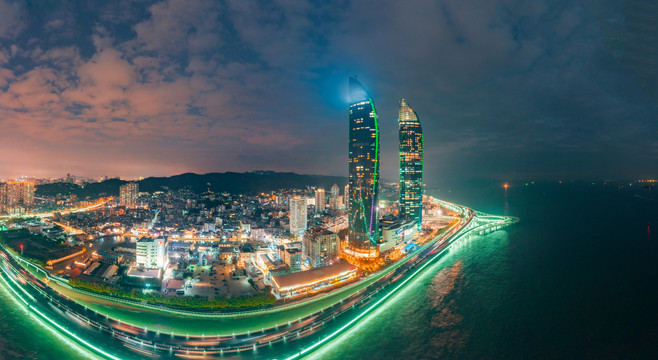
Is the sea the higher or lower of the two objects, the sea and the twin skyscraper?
the lower

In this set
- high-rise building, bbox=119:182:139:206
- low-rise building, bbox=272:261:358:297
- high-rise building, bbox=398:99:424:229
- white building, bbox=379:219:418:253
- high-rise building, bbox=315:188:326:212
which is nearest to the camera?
low-rise building, bbox=272:261:358:297

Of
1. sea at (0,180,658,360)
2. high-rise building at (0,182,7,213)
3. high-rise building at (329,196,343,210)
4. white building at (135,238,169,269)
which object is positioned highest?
high-rise building at (0,182,7,213)

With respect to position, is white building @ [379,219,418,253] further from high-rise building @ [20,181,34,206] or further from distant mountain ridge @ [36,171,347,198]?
high-rise building @ [20,181,34,206]

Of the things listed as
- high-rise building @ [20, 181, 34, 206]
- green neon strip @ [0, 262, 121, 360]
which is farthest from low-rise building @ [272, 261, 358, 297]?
high-rise building @ [20, 181, 34, 206]

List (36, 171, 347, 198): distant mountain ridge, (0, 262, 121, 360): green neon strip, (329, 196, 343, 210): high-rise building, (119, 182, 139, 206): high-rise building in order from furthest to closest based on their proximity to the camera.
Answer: (36, 171, 347, 198): distant mountain ridge < (119, 182, 139, 206): high-rise building < (329, 196, 343, 210): high-rise building < (0, 262, 121, 360): green neon strip

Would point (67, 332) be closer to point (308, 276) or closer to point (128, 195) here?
point (308, 276)

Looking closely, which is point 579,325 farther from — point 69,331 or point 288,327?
point 69,331

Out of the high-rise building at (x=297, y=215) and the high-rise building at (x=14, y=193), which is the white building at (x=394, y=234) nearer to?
the high-rise building at (x=297, y=215)

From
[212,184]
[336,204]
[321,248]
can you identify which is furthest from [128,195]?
[321,248]
